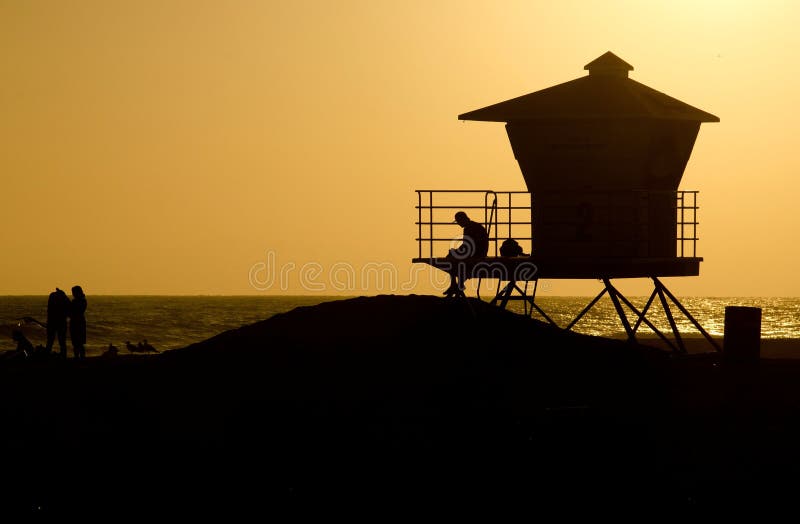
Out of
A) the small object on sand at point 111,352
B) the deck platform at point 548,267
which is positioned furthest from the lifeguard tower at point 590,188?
the small object on sand at point 111,352

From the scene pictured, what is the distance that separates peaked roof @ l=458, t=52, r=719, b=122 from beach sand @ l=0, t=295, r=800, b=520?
4.92 meters

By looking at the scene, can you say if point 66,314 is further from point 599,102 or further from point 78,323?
point 599,102

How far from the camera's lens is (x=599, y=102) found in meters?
29.7

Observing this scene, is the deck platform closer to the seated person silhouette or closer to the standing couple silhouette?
the seated person silhouette

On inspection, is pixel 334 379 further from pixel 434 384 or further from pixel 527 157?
pixel 527 157

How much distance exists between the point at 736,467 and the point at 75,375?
49.9 feet

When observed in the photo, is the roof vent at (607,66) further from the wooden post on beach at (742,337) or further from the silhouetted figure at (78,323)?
the silhouetted figure at (78,323)

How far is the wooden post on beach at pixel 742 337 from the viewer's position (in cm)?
2903

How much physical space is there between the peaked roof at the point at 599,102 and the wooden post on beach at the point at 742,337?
4989mm

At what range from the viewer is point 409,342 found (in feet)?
84.9

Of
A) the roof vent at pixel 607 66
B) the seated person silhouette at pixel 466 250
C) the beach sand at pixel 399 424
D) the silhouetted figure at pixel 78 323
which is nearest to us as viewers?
the beach sand at pixel 399 424

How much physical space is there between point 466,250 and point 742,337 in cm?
689

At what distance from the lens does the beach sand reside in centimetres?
1880

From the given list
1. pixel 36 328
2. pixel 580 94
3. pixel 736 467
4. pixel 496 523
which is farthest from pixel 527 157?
pixel 36 328
